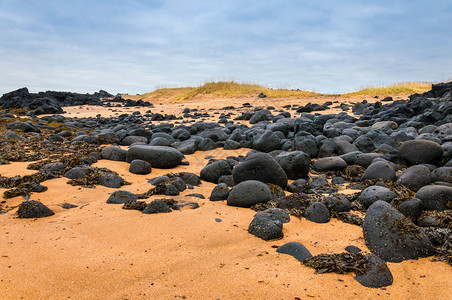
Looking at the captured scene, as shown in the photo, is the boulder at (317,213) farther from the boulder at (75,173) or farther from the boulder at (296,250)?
the boulder at (75,173)

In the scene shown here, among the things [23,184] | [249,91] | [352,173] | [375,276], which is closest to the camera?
[375,276]

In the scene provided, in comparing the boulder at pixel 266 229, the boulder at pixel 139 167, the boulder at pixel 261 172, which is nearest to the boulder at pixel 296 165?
the boulder at pixel 261 172

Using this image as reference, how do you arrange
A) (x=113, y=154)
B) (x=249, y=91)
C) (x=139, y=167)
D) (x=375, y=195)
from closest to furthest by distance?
(x=375, y=195), (x=139, y=167), (x=113, y=154), (x=249, y=91)

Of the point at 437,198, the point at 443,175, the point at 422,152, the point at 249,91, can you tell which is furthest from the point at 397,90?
the point at 437,198

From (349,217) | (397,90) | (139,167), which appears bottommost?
(349,217)

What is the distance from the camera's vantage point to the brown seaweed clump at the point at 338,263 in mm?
2736

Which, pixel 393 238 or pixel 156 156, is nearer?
pixel 393 238

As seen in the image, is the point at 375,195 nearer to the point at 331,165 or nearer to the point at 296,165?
the point at 296,165

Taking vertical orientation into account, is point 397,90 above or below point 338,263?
above

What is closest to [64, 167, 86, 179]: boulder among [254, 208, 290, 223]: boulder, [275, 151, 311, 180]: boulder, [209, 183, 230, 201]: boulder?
[209, 183, 230, 201]: boulder

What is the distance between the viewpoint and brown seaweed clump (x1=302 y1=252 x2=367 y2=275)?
108 inches

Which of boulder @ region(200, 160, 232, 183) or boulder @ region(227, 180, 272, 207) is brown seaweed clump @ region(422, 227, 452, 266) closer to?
boulder @ region(227, 180, 272, 207)

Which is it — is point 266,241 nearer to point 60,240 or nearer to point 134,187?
point 60,240

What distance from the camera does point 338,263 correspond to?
2.80 meters
